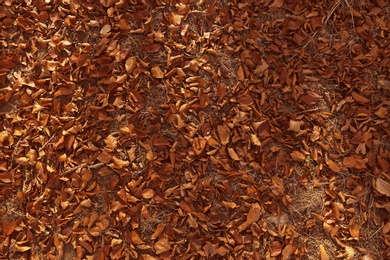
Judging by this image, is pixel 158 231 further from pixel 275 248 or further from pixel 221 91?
pixel 221 91

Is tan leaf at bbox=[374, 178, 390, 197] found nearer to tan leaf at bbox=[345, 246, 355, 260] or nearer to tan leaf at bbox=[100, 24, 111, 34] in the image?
tan leaf at bbox=[345, 246, 355, 260]

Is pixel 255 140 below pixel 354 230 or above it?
above

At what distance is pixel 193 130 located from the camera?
1691 mm

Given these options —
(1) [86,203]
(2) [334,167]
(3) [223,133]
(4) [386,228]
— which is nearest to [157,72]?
(3) [223,133]

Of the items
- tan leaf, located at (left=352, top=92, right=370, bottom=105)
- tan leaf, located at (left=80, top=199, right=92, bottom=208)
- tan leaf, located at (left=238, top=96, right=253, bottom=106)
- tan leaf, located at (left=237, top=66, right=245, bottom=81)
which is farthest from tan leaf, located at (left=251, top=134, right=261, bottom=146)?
tan leaf, located at (left=80, top=199, right=92, bottom=208)

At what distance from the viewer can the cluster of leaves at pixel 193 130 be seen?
64.3 inches

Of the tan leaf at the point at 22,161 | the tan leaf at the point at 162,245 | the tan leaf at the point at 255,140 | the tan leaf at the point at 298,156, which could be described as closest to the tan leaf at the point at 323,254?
the tan leaf at the point at 298,156

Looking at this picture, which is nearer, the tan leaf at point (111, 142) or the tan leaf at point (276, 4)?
the tan leaf at point (111, 142)

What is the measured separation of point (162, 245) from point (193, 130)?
0.45 meters

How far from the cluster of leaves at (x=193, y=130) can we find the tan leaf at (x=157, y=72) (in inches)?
0.7

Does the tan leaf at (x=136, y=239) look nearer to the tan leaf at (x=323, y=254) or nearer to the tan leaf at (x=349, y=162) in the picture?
the tan leaf at (x=323, y=254)

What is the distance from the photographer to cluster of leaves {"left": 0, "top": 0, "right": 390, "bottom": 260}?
1.63 metres

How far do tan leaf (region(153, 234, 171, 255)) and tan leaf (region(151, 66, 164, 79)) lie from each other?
2.05 ft

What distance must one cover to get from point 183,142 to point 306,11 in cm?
78
